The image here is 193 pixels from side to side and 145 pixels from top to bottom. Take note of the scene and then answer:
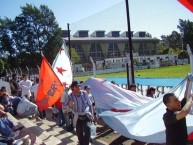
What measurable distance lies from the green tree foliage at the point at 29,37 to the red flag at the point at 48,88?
5041 cm

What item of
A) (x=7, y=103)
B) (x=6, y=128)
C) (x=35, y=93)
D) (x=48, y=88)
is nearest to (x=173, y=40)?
(x=35, y=93)

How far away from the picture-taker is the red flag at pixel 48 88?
8.41 meters

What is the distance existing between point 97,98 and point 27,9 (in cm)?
5673

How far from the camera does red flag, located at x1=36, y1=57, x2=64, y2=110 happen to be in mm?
8406

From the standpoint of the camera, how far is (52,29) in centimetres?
6303

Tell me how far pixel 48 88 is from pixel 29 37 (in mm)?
54422

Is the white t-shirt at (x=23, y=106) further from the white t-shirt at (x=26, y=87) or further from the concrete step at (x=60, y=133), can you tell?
the white t-shirt at (x=26, y=87)

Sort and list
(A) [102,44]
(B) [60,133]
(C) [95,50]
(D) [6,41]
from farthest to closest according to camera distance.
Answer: (C) [95,50] < (A) [102,44] < (D) [6,41] < (B) [60,133]

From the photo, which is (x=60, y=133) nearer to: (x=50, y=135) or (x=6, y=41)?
(x=50, y=135)

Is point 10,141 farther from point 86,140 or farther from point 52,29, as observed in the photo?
point 52,29

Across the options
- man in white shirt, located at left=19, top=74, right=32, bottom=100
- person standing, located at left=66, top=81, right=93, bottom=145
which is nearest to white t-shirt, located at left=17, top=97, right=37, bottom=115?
man in white shirt, located at left=19, top=74, right=32, bottom=100

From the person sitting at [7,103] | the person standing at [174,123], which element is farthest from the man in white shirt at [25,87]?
the person standing at [174,123]

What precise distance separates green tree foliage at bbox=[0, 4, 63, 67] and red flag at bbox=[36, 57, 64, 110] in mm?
50408

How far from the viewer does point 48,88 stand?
27.9 ft
